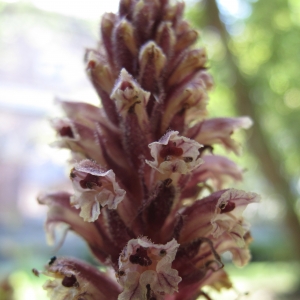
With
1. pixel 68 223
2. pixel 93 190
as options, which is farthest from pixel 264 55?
pixel 93 190

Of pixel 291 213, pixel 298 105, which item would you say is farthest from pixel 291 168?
pixel 291 213

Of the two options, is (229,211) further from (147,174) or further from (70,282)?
(70,282)

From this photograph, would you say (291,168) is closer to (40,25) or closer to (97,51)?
(40,25)

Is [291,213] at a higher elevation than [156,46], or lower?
lower

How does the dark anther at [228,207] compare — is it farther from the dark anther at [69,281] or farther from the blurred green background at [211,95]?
the blurred green background at [211,95]

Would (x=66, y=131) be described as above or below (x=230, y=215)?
above

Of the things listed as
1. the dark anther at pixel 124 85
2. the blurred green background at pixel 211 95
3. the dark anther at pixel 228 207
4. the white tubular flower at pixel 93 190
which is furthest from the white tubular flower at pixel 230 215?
the blurred green background at pixel 211 95
